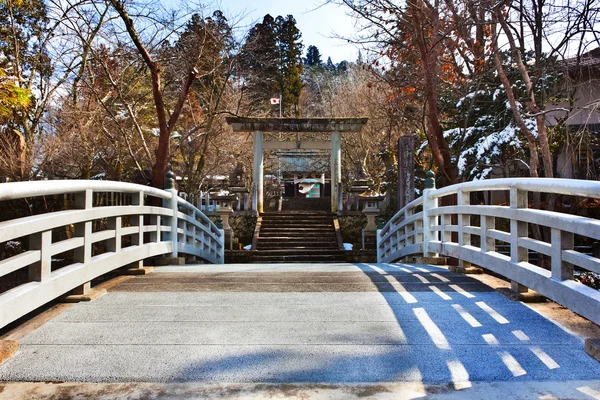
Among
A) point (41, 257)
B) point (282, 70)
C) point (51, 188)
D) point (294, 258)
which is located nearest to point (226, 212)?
point (294, 258)

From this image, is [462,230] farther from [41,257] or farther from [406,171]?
[406,171]

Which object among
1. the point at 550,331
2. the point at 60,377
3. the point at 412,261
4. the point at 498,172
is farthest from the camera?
the point at 498,172

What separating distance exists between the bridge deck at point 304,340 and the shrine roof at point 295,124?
10205 mm

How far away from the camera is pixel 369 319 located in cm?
302

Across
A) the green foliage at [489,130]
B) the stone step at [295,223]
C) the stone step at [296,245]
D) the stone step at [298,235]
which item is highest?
the green foliage at [489,130]

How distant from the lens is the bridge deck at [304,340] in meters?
2.21

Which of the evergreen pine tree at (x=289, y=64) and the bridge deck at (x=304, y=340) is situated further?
the evergreen pine tree at (x=289, y=64)

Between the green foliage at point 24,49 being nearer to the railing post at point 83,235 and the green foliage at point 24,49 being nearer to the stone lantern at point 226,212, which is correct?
the stone lantern at point 226,212

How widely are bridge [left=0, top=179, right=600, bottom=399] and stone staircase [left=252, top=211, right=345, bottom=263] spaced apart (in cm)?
721

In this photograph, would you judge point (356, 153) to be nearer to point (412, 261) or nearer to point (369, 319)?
point (412, 261)

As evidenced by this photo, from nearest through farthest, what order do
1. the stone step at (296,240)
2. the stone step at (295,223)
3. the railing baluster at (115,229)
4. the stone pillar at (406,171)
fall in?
the railing baluster at (115,229)
the stone pillar at (406,171)
the stone step at (296,240)
the stone step at (295,223)

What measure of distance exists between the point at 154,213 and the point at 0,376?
127 inches

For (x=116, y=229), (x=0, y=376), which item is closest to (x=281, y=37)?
(x=116, y=229)

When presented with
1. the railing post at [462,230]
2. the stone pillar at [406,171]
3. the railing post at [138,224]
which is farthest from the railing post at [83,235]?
the stone pillar at [406,171]
